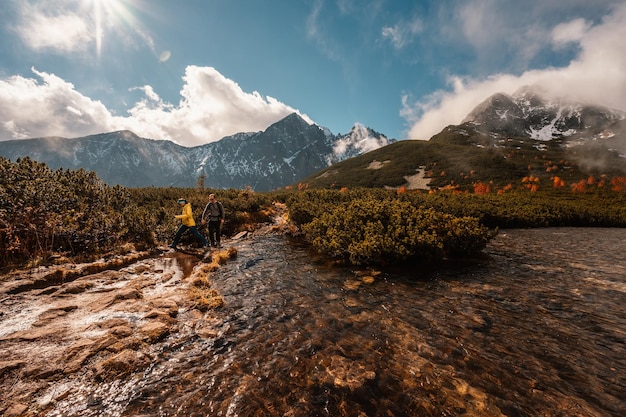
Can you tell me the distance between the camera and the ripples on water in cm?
450

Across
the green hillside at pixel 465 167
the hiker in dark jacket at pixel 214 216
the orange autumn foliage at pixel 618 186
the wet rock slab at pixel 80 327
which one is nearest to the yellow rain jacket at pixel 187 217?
the hiker in dark jacket at pixel 214 216

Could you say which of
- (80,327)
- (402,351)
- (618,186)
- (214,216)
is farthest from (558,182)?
(80,327)

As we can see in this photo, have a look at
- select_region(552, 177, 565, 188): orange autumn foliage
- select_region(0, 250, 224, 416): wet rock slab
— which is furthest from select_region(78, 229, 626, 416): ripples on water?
select_region(552, 177, 565, 188): orange autumn foliage

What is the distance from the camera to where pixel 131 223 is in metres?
15.3

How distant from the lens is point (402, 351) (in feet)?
19.2

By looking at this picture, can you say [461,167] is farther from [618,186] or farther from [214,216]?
[214,216]

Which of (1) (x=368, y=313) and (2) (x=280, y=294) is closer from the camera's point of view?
(1) (x=368, y=313)

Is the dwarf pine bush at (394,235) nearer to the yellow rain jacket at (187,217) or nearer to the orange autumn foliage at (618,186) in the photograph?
the yellow rain jacket at (187,217)

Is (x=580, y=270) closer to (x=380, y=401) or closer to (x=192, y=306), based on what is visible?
(x=380, y=401)

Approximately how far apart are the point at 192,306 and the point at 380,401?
233 inches

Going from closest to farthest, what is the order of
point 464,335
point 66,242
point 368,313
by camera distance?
point 464,335
point 368,313
point 66,242

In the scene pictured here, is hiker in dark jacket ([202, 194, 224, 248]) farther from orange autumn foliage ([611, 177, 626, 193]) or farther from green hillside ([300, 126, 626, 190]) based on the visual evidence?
green hillside ([300, 126, 626, 190])

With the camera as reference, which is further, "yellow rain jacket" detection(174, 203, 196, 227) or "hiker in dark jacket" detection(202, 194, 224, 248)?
"hiker in dark jacket" detection(202, 194, 224, 248)

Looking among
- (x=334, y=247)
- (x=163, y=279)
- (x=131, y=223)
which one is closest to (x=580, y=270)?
(x=334, y=247)
